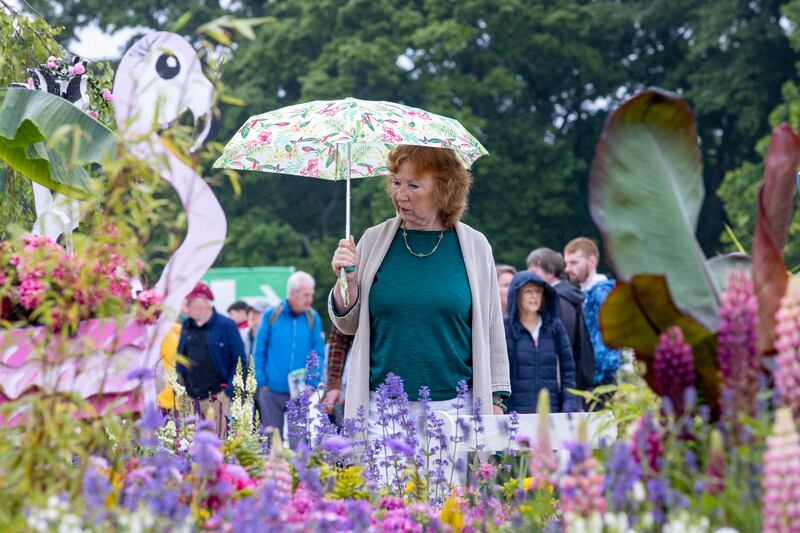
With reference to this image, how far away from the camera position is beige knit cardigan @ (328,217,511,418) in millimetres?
4926

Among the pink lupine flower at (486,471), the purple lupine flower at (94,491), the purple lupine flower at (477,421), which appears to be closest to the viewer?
the purple lupine flower at (94,491)

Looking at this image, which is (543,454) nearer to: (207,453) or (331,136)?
(207,453)

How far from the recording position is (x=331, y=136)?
201 inches

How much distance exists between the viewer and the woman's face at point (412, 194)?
197 inches

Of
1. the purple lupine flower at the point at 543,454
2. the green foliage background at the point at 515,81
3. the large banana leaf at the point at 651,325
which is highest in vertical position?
the green foliage background at the point at 515,81

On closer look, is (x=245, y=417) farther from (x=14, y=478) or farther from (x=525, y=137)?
(x=525, y=137)

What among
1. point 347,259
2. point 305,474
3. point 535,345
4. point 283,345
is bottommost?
point 305,474

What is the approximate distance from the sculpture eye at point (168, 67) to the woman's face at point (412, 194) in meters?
1.20

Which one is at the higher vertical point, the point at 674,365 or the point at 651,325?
the point at 651,325

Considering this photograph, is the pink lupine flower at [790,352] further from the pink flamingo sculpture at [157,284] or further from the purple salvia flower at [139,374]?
the purple salvia flower at [139,374]

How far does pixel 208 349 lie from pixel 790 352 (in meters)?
7.42

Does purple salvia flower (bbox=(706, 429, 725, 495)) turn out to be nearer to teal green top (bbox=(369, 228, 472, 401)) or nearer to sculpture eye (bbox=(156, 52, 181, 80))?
teal green top (bbox=(369, 228, 472, 401))

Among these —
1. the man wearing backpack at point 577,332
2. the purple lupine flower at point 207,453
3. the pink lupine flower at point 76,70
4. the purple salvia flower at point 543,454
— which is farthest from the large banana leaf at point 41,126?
the man wearing backpack at point 577,332

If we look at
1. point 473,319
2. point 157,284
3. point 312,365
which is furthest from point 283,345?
point 157,284
